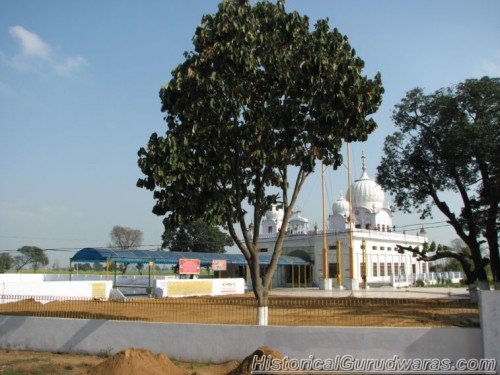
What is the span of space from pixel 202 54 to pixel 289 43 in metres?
2.41

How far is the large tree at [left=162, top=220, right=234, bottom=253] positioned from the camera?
236 ft

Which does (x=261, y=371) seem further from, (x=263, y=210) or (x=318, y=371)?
(x=263, y=210)

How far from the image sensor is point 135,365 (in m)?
10.7

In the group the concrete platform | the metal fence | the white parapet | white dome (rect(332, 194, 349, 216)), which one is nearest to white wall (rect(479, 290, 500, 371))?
the metal fence

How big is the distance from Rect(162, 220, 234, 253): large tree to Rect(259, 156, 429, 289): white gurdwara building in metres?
14.3

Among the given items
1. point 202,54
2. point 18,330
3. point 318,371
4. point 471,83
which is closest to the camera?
point 318,371

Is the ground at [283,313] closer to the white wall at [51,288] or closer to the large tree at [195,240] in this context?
the white wall at [51,288]

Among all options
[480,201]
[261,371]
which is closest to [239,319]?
[261,371]

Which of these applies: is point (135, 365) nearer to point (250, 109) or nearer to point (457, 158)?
point (250, 109)

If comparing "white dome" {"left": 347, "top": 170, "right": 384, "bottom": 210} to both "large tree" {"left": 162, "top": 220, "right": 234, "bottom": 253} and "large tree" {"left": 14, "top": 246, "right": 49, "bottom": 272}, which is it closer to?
"large tree" {"left": 162, "top": 220, "right": 234, "bottom": 253}

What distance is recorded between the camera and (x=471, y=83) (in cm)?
2325

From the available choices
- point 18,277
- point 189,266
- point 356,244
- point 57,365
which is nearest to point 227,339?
→ point 57,365

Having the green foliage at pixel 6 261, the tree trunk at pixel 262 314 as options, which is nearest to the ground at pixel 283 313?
the tree trunk at pixel 262 314

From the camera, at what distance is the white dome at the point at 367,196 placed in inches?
2178
